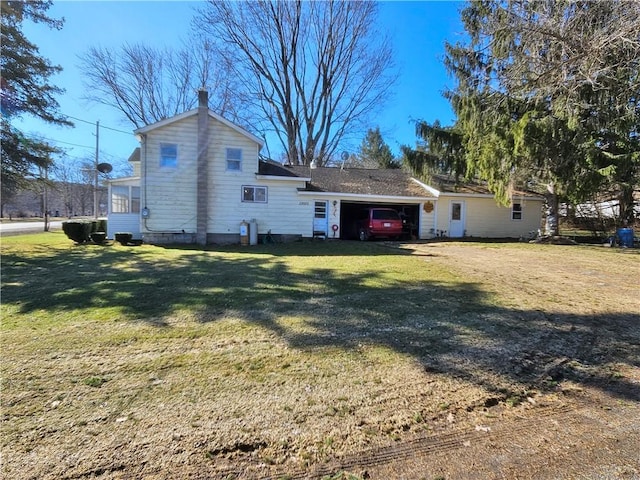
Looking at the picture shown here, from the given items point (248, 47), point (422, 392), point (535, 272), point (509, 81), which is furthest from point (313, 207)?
point (248, 47)

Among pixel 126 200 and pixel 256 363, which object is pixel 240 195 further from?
pixel 256 363

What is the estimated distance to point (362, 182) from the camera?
19.0 m

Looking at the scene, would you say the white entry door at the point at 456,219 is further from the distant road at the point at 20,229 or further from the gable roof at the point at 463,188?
the distant road at the point at 20,229

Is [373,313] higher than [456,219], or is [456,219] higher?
[456,219]

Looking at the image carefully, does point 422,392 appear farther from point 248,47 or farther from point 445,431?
point 248,47

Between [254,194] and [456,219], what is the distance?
11.0 meters

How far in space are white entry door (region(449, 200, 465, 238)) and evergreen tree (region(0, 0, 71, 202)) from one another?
1870 cm

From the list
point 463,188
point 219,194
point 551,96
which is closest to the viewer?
point 551,96

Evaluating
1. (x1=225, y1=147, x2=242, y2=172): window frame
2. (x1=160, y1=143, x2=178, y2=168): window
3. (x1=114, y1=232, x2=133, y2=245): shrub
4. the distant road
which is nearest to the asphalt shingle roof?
(x1=225, y1=147, x2=242, y2=172): window frame

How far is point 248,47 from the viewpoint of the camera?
87.6ft

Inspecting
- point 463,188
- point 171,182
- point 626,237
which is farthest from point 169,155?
point 626,237

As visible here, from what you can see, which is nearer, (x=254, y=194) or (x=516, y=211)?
(x=254, y=194)

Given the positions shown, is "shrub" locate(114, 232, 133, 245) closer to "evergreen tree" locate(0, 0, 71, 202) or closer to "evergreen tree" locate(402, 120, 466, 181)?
"evergreen tree" locate(0, 0, 71, 202)

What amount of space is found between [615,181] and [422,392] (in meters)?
15.8
